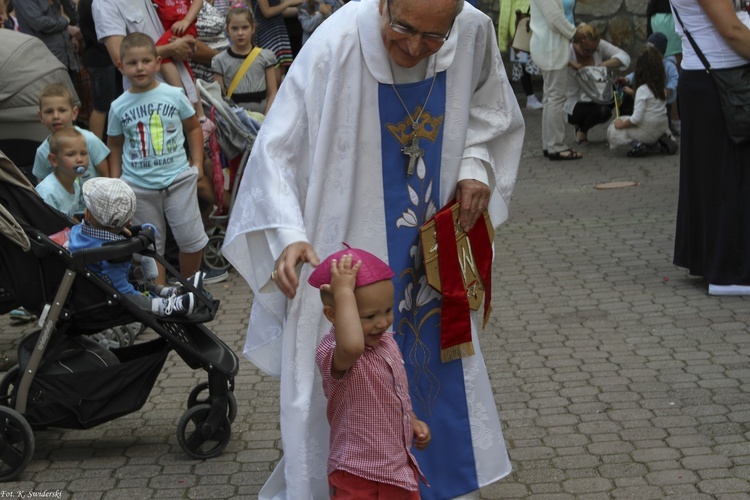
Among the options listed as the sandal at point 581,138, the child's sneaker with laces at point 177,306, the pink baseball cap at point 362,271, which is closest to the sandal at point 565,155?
the sandal at point 581,138

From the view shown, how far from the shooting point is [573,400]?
5.35m

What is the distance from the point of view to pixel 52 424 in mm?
4797

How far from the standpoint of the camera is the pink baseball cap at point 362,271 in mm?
3219

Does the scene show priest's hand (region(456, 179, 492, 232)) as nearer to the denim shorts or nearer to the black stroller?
the black stroller

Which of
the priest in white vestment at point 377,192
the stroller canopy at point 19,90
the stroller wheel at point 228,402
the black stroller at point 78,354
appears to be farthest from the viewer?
the stroller canopy at point 19,90

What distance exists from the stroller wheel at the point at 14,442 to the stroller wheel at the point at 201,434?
2.00 ft

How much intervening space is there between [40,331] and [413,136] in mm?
1934

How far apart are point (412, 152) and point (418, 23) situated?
543mm

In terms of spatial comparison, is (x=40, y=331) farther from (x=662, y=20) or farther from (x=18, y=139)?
(x=662, y=20)

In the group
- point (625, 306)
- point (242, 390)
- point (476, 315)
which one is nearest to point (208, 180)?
point (242, 390)

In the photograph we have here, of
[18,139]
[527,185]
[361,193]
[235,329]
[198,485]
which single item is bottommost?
[527,185]

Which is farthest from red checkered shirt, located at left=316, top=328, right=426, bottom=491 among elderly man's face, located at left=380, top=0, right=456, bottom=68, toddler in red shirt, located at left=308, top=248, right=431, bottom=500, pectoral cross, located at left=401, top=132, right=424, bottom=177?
elderly man's face, located at left=380, top=0, right=456, bottom=68

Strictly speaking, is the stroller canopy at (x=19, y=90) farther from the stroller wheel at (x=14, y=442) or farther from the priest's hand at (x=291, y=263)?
the priest's hand at (x=291, y=263)

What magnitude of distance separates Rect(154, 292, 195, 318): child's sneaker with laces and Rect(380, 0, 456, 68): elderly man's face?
170cm
